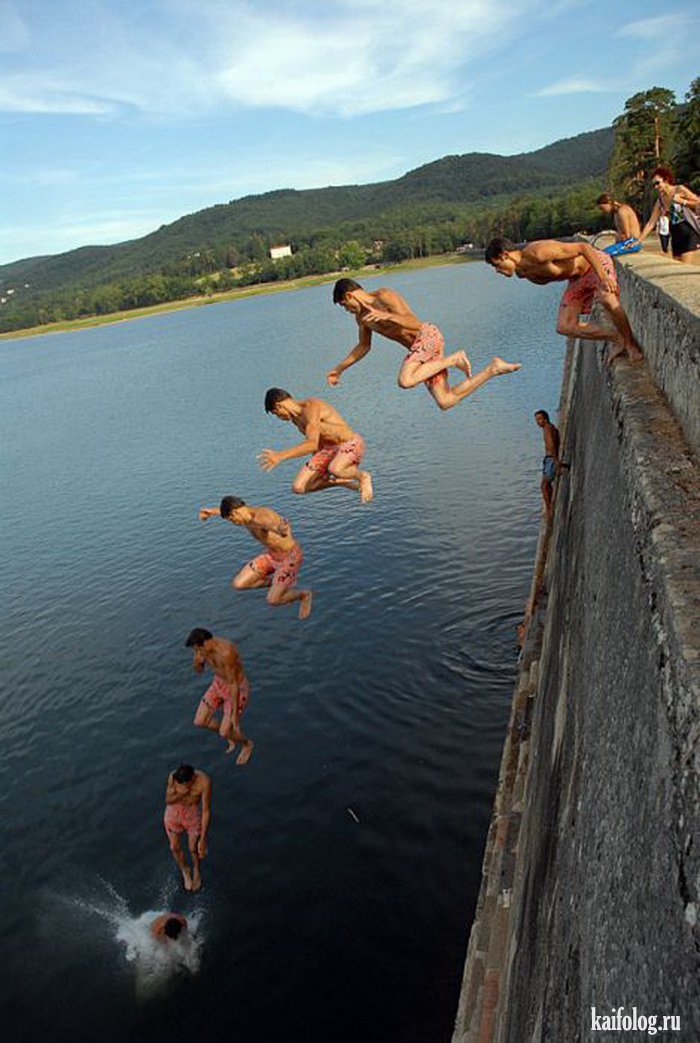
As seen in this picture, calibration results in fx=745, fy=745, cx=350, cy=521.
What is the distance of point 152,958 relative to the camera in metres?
11.8

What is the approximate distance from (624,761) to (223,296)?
19291cm

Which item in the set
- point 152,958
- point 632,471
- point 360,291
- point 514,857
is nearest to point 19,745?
point 152,958

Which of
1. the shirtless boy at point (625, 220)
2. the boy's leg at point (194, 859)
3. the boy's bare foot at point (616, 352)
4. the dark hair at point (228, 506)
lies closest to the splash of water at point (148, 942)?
the boy's leg at point (194, 859)

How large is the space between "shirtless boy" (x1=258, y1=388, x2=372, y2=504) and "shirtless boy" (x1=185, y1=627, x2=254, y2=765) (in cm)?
291

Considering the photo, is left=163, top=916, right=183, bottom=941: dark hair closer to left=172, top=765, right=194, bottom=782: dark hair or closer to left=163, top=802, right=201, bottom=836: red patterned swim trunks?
left=163, top=802, right=201, bottom=836: red patterned swim trunks

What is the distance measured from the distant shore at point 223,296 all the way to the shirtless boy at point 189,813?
161 meters

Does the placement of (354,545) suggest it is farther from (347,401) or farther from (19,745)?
(347,401)

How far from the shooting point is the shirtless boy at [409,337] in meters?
9.02

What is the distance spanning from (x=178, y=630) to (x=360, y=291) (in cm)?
1574

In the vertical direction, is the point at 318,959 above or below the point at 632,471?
below

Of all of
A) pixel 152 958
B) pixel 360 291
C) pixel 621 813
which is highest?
pixel 360 291

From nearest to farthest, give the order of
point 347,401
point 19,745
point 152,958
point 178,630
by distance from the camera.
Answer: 1. point 152,958
2. point 19,745
3. point 178,630
4. point 347,401

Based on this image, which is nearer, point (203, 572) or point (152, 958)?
point (152, 958)

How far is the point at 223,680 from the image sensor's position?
11.3m
